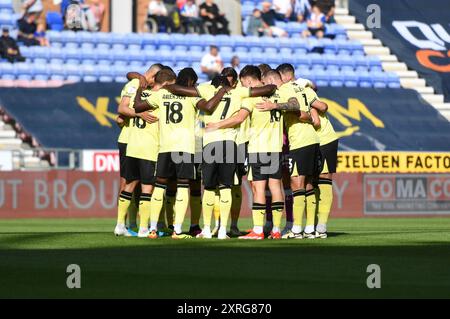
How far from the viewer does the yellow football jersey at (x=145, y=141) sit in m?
15.3

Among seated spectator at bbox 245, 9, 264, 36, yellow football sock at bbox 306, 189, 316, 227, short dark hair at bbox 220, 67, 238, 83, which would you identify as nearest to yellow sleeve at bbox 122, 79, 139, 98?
short dark hair at bbox 220, 67, 238, 83

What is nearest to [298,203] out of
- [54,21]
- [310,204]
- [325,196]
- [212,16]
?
[310,204]

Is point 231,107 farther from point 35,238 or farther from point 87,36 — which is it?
point 87,36

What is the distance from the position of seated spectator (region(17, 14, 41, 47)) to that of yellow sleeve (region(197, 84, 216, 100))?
18513 mm

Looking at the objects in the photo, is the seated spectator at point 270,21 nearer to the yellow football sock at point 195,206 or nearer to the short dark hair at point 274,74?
the yellow football sock at point 195,206

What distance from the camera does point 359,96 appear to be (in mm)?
34125

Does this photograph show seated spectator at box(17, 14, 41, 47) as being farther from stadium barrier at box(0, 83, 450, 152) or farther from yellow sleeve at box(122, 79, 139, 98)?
yellow sleeve at box(122, 79, 139, 98)

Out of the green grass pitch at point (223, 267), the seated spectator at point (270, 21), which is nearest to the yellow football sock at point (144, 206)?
the green grass pitch at point (223, 267)

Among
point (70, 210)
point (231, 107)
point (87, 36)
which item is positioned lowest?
point (70, 210)

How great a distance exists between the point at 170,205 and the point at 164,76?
2015 millimetres

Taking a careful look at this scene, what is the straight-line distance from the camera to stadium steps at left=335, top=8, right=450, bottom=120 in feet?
116

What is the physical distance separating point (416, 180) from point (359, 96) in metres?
7.31

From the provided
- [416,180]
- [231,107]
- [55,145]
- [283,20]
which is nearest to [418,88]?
[283,20]

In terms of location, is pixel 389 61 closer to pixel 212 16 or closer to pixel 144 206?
pixel 212 16
